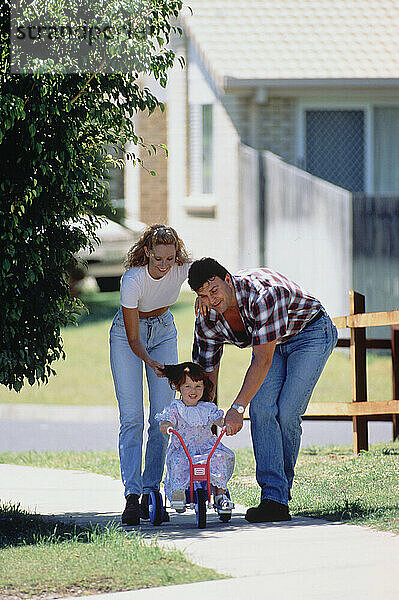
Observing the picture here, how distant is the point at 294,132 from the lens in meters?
19.5

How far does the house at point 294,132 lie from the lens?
17172 mm

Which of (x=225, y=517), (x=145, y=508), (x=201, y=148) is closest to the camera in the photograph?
(x=225, y=517)

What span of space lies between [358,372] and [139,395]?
3.15 m

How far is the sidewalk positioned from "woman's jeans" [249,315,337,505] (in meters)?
0.31

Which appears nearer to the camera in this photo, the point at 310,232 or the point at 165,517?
the point at 165,517

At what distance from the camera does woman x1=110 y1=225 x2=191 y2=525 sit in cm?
658

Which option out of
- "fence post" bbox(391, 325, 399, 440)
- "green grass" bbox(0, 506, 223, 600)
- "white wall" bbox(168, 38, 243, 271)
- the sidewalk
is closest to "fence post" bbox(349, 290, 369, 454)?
"fence post" bbox(391, 325, 399, 440)

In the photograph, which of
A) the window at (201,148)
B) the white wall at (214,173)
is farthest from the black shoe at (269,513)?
the window at (201,148)

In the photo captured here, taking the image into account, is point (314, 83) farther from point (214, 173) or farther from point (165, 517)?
point (165, 517)

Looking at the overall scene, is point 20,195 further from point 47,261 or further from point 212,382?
point 212,382

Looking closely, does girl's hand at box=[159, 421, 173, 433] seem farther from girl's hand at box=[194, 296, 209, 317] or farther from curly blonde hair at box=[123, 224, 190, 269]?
curly blonde hair at box=[123, 224, 190, 269]

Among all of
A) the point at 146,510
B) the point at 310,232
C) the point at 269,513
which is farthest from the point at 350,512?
the point at 310,232

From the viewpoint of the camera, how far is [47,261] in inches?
263

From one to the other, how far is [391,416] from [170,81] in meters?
14.1
